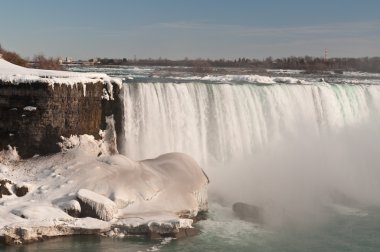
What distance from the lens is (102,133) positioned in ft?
56.0

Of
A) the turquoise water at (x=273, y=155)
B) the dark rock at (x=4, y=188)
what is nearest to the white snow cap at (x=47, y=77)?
the turquoise water at (x=273, y=155)

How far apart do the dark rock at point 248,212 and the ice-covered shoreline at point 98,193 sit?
95 centimetres

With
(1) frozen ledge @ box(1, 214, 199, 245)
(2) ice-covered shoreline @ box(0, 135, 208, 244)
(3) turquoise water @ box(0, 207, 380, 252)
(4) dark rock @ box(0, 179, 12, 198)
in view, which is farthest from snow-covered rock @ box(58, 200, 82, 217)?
(4) dark rock @ box(0, 179, 12, 198)

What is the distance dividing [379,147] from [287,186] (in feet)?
26.7

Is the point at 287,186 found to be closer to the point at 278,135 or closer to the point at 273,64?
the point at 278,135

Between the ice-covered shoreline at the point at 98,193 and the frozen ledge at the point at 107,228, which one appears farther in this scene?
the ice-covered shoreline at the point at 98,193

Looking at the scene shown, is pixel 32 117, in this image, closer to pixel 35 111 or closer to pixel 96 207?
pixel 35 111

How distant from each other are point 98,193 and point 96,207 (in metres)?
0.78

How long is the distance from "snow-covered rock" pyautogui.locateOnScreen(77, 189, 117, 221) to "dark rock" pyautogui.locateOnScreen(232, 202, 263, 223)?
12.2 ft

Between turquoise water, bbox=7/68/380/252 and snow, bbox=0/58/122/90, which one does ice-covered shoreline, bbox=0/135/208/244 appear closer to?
turquoise water, bbox=7/68/380/252

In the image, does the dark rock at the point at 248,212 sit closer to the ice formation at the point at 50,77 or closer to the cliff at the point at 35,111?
the cliff at the point at 35,111

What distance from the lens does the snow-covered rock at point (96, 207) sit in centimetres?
1289

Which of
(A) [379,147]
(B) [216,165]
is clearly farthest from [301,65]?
(B) [216,165]

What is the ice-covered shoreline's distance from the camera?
1250cm
